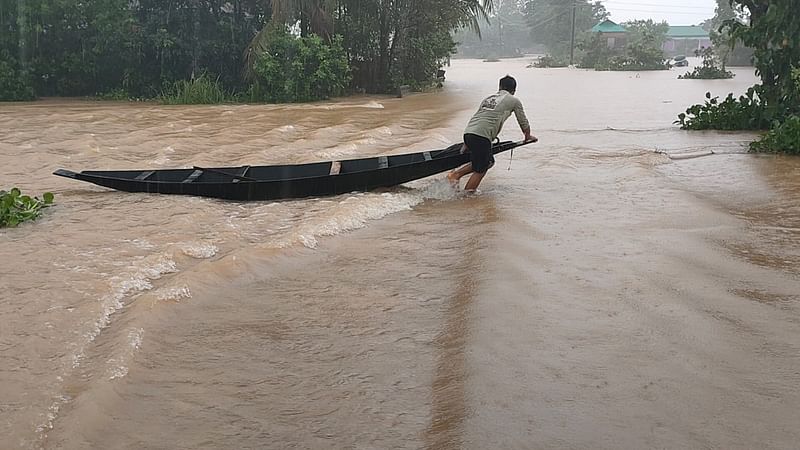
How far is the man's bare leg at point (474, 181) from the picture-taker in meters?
9.32

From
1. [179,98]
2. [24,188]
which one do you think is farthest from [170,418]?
[179,98]

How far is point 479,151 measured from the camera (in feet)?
30.0

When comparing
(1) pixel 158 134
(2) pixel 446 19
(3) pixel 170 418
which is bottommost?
(3) pixel 170 418

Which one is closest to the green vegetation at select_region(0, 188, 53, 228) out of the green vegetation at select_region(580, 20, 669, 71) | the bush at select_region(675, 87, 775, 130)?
the bush at select_region(675, 87, 775, 130)

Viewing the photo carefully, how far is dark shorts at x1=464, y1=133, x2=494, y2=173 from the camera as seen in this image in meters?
9.10

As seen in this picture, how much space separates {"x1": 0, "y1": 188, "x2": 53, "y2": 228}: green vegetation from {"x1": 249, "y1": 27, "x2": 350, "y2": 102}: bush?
13439mm

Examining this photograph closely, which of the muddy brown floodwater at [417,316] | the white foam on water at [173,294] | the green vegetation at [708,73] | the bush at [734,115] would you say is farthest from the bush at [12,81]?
the green vegetation at [708,73]

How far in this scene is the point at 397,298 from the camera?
5723mm

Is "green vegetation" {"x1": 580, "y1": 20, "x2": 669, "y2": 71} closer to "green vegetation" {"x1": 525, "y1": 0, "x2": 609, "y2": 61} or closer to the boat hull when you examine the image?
"green vegetation" {"x1": 525, "y1": 0, "x2": 609, "y2": 61}

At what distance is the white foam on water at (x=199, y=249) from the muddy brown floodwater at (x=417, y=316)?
0.03 metres

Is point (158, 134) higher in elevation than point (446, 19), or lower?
lower

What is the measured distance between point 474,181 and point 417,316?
4.24m

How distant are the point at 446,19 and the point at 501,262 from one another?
1933 cm

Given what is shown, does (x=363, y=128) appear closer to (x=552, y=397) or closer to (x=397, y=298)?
(x=397, y=298)
